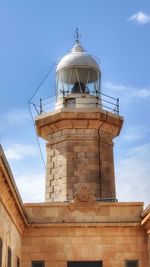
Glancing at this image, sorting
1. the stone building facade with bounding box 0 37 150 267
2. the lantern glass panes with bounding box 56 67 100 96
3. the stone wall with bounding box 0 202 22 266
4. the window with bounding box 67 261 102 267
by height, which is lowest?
the window with bounding box 67 261 102 267

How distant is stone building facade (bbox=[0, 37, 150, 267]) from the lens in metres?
14.0

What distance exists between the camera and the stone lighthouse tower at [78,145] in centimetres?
1828

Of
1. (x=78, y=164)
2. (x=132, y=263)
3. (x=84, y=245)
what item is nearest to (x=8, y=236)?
(x=84, y=245)

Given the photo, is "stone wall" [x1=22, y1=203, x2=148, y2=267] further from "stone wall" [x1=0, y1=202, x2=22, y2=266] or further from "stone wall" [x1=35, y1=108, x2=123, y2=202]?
"stone wall" [x1=35, y1=108, x2=123, y2=202]

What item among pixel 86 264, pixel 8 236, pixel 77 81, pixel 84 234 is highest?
pixel 77 81

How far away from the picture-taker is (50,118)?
19172 millimetres

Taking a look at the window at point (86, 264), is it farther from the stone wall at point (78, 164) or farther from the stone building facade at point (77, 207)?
the stone wall at point (78, 164)

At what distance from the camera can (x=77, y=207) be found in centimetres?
1576

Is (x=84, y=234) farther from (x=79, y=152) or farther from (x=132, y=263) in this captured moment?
(x=79, y=152)

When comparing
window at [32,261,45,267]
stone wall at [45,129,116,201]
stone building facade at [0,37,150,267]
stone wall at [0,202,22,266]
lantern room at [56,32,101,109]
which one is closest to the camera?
stone wall at [0,202,22,266]

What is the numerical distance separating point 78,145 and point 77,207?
11.7ft

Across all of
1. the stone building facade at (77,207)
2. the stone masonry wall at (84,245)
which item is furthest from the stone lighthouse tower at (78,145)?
the stone masonry wall at (84,245)

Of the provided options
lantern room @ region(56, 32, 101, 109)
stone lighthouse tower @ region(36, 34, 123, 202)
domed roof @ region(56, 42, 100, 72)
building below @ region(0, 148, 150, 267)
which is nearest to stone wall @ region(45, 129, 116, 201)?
stone lighthouse tower @ region(36, 34, 123, 202)

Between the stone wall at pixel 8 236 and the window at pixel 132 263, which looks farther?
the window at pixel 132 263
